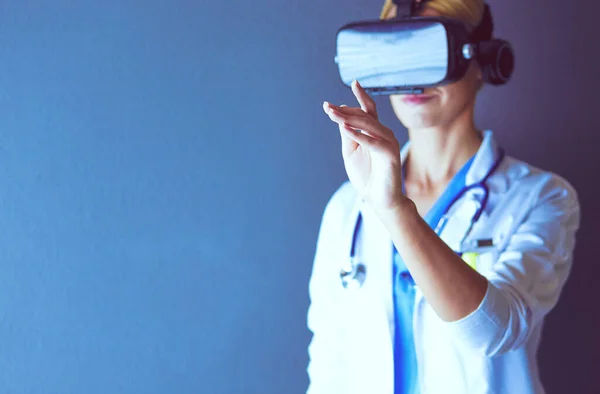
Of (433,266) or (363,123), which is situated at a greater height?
(363,123)

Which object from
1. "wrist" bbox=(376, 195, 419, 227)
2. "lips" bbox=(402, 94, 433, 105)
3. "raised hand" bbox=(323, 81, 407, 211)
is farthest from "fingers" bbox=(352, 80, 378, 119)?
"lips" bbox=(402, 94, 433, 105)

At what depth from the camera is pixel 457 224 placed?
135 cm

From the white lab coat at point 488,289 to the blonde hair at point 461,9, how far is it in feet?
0.75

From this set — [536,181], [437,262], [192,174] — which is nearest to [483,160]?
[536,181]

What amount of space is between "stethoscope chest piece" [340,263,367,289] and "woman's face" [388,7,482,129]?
28cm

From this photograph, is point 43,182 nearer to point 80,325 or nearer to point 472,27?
point 80,325

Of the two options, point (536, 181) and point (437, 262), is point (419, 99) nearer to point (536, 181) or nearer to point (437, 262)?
point (536, 181)

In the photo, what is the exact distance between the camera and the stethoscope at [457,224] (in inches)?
52.7

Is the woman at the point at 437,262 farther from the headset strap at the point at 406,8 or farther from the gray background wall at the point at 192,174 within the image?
the gray background wall at the point at 192,174

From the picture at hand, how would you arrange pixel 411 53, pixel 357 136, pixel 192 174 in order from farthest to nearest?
pixel 192 174
pixel 411 53
pixel 357 136

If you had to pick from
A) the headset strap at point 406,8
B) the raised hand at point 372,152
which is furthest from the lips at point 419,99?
the raised hand at point 372,152

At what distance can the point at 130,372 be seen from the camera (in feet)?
5.11

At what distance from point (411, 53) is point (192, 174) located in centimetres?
56

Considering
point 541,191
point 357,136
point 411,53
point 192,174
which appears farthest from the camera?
point 192,174
